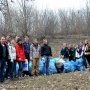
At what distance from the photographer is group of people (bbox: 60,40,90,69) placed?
15115 millimetres

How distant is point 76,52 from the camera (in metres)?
16.3

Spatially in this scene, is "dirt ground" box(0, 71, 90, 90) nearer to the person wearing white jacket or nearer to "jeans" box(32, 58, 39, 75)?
the person wearing white jacket

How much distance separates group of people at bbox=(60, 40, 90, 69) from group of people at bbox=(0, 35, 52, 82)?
94.1 inches

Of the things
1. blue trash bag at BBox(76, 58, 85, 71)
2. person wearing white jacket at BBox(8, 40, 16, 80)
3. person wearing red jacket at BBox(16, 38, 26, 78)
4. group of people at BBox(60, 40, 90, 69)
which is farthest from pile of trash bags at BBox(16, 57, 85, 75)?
person wearing white jacket at BBox(8, 40, 16, 80)

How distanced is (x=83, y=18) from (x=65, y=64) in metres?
26.7

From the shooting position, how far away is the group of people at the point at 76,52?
1511cm

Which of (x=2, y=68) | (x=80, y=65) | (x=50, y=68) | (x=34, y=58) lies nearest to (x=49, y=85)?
(x=2, y=68)

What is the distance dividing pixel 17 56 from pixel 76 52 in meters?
5.55

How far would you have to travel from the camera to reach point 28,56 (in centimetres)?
1267

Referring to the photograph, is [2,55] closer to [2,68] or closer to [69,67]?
[2,68]

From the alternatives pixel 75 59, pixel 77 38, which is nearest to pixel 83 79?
pixel 75 59

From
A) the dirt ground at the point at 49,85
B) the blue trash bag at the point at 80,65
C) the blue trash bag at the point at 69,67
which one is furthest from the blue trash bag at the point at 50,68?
the dirt ground at the point at 49,85

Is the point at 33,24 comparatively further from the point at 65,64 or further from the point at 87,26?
the point at 65,64

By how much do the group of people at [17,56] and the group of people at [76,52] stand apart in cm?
239
